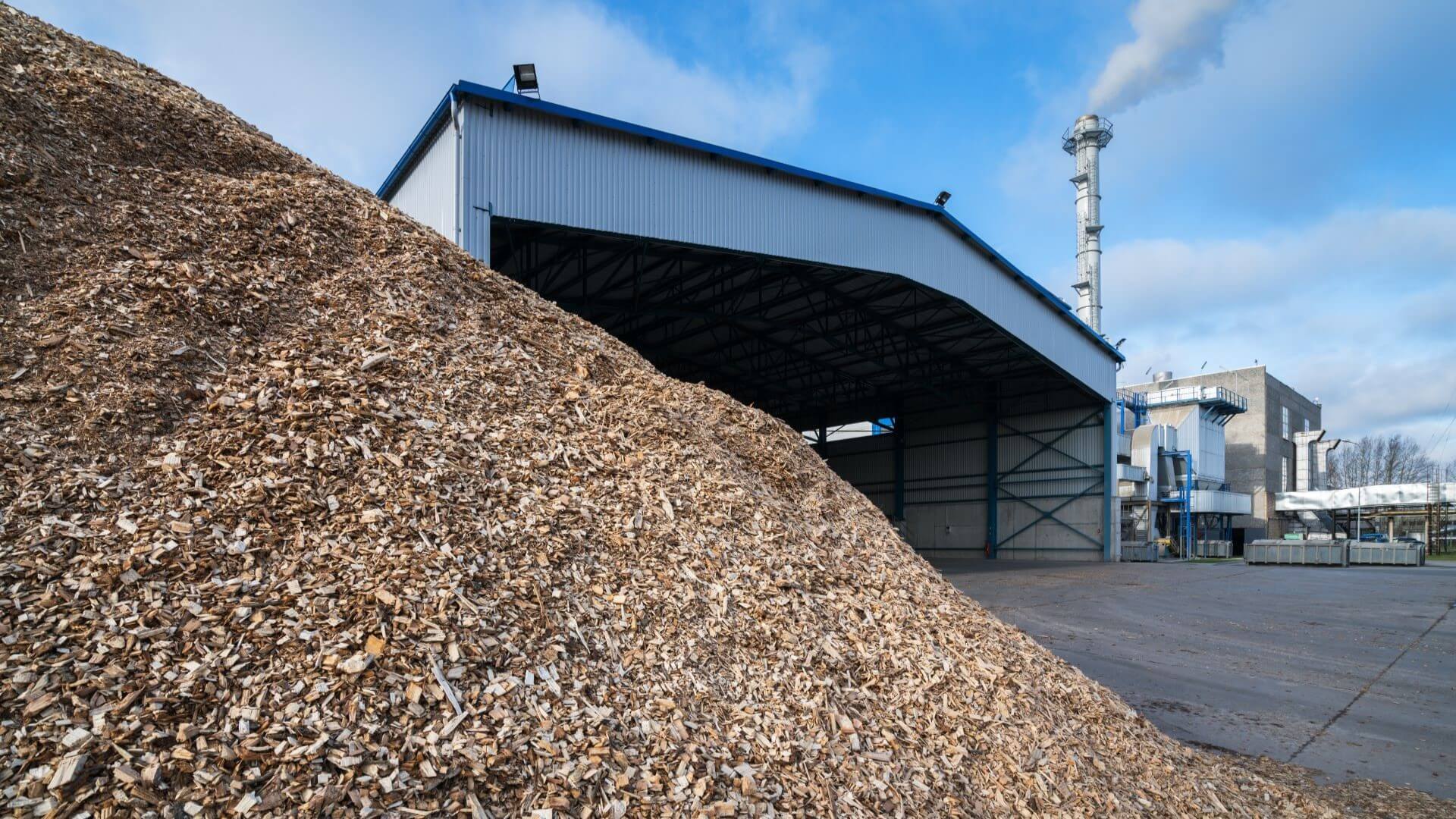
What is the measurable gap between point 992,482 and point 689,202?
2203cm

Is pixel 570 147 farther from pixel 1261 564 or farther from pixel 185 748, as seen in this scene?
pixel 1261 564

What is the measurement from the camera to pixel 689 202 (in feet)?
48.5

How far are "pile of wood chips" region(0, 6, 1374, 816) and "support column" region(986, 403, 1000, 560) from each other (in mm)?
26594

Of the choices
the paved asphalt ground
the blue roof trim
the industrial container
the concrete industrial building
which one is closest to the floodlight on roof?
the blue roof trim

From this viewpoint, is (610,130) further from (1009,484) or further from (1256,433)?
(1256,433)

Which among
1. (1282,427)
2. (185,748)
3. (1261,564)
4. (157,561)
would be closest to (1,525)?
(157,561)

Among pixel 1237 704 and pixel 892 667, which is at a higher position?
pixel 892 667

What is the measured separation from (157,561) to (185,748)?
1.08 m

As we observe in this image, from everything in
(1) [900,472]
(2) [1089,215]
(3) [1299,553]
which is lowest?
(3) [1299,553]

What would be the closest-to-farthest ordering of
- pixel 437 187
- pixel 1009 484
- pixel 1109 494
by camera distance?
pixel 437 187, pixel 1109 494, pixel 1009 484

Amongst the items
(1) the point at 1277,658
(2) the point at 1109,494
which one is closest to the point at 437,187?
(1) the point at 1277,658

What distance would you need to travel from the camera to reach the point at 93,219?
568 centimetres

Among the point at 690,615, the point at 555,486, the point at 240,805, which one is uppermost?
the point at 555,486

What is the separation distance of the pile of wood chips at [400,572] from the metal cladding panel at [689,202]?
18.8ft
